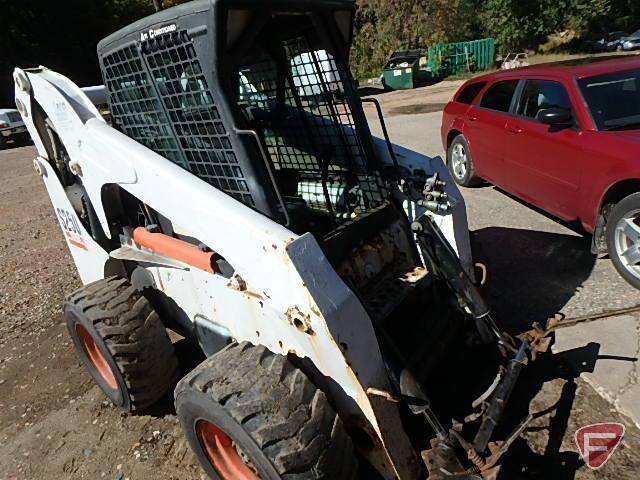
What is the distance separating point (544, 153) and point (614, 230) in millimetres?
1184

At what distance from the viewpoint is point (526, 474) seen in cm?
253

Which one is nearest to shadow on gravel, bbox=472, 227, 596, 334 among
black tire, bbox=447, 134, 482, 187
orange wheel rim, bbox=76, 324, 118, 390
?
black tire, bbox=447, 134, 482, 187

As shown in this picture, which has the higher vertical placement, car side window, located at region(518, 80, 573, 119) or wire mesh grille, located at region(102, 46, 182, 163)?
wire mesh grille, located at region(102, 46, 182, 163)

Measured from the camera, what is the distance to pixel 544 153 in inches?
196

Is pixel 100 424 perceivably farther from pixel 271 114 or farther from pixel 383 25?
Answer: pixel 383 25

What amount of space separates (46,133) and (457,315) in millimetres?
3286

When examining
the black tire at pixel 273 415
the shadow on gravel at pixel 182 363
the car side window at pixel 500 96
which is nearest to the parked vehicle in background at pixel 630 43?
the car side window at pixel 500 96

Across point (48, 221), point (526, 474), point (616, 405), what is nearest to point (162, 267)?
point (526, 474)

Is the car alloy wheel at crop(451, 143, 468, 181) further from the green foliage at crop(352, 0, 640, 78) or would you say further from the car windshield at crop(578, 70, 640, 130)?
the green foliage at crop(352, 0, 640, 78)

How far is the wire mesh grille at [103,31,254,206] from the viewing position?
2.44 m

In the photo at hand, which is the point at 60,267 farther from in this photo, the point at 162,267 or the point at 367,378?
the point at 367,378

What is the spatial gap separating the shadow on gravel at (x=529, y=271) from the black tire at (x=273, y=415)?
212 cm

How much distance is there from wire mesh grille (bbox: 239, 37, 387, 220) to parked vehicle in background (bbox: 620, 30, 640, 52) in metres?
31.5

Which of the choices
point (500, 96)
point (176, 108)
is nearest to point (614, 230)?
point (500, 96)
